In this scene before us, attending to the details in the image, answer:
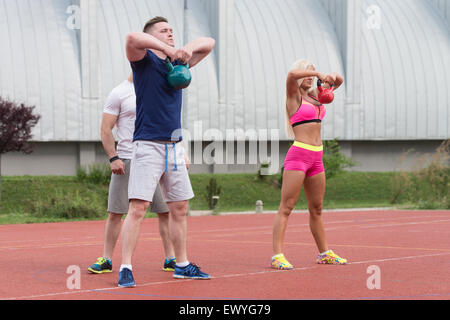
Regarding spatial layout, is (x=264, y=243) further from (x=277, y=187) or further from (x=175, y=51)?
(x=277, y=187)

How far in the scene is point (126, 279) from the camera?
23.0ft

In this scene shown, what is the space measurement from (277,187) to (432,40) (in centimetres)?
1381

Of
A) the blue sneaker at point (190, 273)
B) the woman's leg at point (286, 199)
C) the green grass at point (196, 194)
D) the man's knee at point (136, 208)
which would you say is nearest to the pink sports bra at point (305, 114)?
the woman's leg at point (286, 199)

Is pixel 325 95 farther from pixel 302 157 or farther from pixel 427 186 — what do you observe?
pixel 427 186

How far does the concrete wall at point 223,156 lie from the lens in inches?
1283

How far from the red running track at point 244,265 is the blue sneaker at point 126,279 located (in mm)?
76

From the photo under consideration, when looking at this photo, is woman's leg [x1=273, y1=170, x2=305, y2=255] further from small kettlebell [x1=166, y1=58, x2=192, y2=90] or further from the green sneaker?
small kettlebell [x1=166, y1=58, x2=192, y2=90]

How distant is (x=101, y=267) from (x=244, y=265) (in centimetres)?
179

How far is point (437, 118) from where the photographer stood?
39156 mm

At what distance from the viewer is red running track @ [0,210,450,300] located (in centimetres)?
671

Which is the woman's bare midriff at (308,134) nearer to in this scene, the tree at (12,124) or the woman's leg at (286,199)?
the woman's leg at (286,199)

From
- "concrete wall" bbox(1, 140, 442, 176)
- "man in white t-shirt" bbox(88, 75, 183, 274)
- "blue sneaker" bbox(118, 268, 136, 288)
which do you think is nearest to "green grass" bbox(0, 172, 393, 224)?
"concrete wall" bbox(1, 140, 442, 176)

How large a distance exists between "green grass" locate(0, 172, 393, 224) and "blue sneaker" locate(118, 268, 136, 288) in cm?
1325

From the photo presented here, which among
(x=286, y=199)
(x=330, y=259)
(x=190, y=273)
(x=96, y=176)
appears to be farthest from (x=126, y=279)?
(x=96, y=176)
